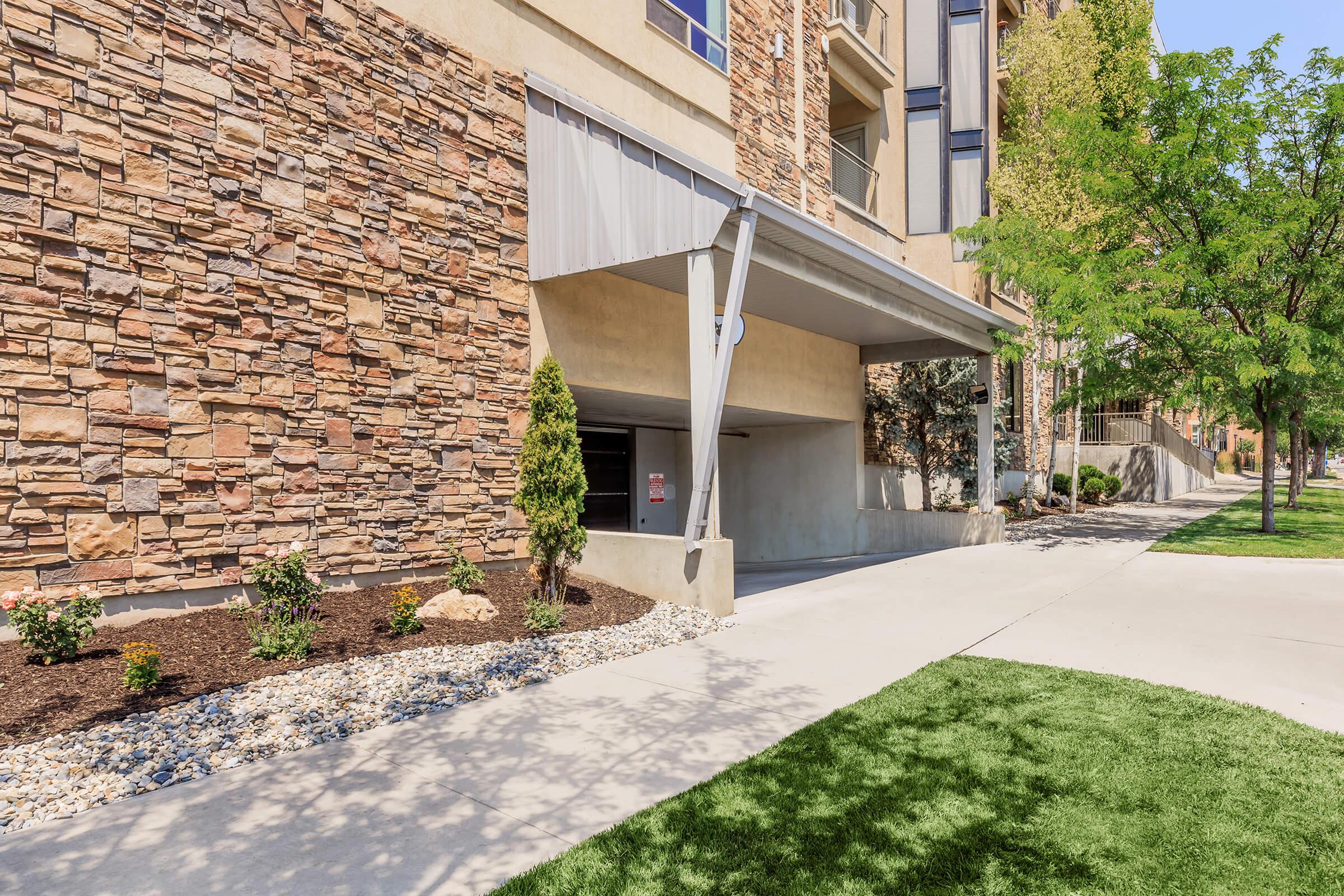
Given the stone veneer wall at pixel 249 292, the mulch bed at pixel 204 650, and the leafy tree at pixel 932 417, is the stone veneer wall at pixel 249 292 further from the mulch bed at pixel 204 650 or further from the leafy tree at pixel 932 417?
the leafy tree at pixel 932 417

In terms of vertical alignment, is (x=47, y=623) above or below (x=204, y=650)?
above

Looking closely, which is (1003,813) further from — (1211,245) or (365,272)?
(1211,245)

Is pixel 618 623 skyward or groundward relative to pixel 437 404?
groundward

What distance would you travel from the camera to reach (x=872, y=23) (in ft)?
61.4

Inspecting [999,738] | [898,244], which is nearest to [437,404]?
[999,738]

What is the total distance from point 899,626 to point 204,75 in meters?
8.37

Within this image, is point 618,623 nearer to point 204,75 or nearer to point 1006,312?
point 204,75

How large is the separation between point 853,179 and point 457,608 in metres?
15.1

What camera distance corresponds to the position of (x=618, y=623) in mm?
7746

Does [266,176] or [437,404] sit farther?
[437,404]

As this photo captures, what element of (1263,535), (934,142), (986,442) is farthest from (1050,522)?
(934,142)

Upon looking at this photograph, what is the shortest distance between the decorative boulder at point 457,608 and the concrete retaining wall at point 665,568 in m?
2.00

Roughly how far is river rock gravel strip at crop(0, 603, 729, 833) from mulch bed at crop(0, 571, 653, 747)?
0.55 ft

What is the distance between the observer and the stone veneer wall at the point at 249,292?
580cm
